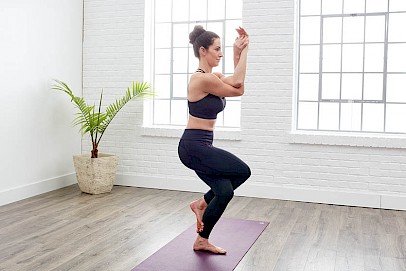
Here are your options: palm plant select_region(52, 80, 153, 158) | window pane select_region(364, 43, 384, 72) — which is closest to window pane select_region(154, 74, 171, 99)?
palm plant select_region(52, 80, 153, 158)

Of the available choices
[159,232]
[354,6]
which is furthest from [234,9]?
[159,232]

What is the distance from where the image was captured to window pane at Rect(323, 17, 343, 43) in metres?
5.28

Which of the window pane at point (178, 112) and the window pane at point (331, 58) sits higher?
the window pane at point (331, 58)

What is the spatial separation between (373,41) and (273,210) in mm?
2090

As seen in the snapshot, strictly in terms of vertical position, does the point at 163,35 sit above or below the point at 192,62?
above

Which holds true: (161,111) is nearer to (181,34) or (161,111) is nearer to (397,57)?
(181,34)

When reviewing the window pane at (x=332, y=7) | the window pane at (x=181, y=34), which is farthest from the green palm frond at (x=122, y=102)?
the window pane at (x=332, y=7)

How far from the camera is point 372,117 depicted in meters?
5.20

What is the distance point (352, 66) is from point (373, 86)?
31cm

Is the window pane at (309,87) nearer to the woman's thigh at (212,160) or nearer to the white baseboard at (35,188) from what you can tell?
the woman's thigh at (212,160)

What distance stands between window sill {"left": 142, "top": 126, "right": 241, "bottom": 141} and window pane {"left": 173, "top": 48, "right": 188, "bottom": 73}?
72 cm

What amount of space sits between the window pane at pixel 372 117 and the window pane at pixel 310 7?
1154 mm

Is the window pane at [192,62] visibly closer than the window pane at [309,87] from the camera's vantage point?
No

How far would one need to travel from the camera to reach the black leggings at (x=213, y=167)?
3.23 m
